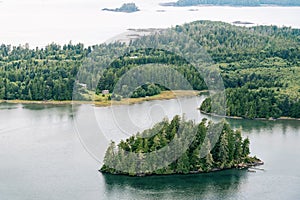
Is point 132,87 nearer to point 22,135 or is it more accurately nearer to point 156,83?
point 156,83

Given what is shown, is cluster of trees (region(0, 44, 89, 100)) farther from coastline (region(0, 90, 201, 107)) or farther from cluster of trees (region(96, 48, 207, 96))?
cluster of trees (region(96, 48, 207, 96))

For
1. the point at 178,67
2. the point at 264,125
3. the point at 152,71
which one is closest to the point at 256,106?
the point at 264,125

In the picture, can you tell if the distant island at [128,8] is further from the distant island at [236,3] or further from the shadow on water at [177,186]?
the shadow on water at [177,186]

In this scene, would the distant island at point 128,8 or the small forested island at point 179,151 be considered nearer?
the small forested island at point 179,151

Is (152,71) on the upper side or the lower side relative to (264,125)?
upper

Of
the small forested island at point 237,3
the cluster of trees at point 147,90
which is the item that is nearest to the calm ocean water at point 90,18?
the small forested island at point 237,3

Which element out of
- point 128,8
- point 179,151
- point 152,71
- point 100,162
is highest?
point 128,8

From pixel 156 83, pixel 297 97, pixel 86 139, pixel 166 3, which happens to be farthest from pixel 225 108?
pixel 166 3

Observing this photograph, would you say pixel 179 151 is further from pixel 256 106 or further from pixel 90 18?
pixel 90 18
